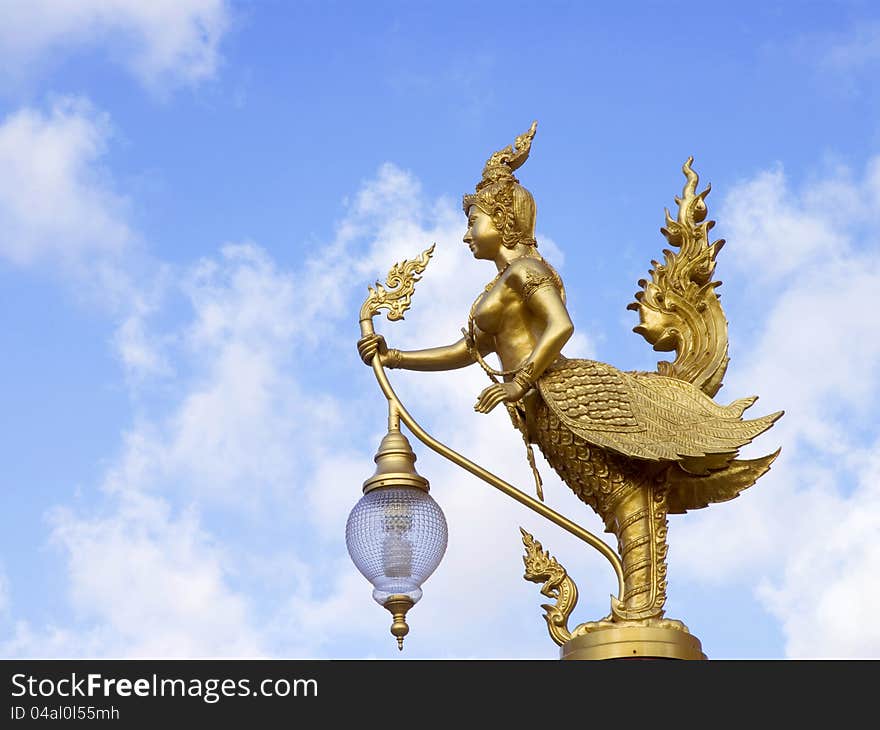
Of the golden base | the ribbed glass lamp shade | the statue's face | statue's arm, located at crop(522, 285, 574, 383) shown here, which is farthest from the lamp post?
the statue's face

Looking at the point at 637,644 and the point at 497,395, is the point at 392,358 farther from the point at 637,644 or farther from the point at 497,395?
the point at 637,644

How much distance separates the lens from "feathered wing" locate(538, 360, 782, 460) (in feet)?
17.6

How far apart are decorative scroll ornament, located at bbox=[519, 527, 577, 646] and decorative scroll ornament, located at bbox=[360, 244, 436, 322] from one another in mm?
1037

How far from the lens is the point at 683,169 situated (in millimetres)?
6051

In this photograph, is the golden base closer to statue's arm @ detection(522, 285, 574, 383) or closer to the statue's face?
statue's arm @ detection(522, 285, 574, 383)

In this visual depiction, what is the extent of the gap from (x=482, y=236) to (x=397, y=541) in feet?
4.20

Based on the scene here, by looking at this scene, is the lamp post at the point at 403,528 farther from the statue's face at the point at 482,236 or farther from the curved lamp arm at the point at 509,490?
the statue's face at the point at 482,236

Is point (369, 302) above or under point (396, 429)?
above

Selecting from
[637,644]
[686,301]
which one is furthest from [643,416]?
[637,644]

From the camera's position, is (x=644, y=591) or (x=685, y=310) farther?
(x=685, y=310)

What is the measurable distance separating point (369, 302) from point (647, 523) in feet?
4.56

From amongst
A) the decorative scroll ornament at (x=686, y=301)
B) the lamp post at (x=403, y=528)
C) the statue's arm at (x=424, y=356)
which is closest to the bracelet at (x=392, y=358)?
the statue's arm at (x=424, y=356)
